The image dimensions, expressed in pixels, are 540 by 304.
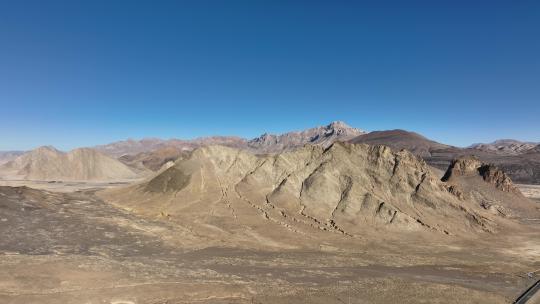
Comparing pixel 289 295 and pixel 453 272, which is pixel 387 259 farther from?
pixel 289 295

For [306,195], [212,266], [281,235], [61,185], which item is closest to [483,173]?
[306,195]

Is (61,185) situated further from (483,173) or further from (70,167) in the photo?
(483,173)

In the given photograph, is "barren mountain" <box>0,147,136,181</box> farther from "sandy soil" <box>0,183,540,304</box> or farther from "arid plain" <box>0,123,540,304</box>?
"sandy soil" <box>0,183,540,304</box>

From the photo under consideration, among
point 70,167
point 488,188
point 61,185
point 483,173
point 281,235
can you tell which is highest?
point 70,167

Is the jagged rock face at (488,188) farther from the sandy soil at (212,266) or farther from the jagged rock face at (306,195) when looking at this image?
the sandy soil at (212,266)

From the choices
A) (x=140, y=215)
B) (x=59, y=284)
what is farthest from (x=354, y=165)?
(x=59, y=284)

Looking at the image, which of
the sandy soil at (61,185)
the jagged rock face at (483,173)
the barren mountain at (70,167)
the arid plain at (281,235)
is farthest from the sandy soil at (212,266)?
the barren mountain at (70,167)
